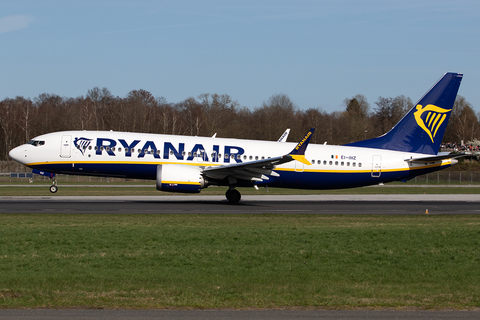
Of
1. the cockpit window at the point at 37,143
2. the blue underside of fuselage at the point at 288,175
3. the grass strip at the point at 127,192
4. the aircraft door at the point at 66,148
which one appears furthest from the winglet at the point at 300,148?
the cockpit window at the point at 37,143

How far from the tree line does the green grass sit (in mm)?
72575

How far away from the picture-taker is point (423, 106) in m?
34.1

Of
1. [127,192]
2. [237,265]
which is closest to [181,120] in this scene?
[127,192]

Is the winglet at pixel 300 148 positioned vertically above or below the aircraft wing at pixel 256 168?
above

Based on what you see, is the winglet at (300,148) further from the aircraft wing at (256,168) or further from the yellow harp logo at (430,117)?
the yellow harp logo at (430,117)

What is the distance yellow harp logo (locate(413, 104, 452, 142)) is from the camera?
33.9 meters

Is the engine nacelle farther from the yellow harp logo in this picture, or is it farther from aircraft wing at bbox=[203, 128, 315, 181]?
the yellow harp logo

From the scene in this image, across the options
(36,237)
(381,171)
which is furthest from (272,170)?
(36,237)

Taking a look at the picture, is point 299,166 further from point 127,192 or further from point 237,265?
point 237,265

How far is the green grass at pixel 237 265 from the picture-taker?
911 centimetres

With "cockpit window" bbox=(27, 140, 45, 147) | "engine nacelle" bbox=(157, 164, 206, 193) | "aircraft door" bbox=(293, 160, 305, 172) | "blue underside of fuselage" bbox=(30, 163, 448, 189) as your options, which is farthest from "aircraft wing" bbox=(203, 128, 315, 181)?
"cockpit window" bbox=(27, 140, 45, 147)

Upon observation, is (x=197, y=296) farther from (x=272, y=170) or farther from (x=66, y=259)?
(x=272, y=170)

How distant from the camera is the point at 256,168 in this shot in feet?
97.3

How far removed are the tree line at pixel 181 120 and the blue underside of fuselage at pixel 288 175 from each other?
5592 cm
